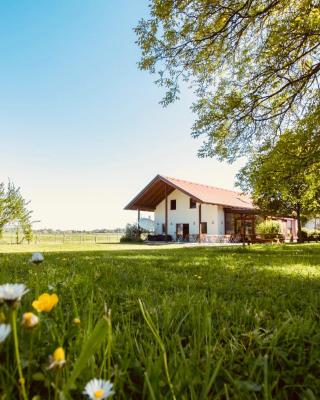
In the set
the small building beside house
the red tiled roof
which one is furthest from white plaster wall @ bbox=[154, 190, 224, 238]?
the red tiled roof

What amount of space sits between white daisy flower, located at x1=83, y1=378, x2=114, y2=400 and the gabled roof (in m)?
34.9

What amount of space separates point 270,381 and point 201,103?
37.7 ft

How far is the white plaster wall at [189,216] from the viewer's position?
39094 mm

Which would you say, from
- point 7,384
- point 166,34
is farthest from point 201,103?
point 7,384

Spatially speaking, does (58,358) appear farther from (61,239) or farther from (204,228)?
(61,239)

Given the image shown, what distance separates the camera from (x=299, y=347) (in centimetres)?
194

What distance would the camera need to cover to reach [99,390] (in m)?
0.87

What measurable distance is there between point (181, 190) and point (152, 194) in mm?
5551

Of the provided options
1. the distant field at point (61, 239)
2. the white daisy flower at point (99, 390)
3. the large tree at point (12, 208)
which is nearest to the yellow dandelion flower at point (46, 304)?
the white daisy flower at point (99, 390)

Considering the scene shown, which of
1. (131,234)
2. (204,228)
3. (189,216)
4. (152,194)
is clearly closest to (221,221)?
(204,228)

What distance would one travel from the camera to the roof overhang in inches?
1503

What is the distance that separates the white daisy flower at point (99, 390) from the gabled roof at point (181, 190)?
34907 millimetres

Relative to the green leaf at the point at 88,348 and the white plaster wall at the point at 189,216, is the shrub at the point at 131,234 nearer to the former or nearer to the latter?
the white plaster wall at the point at 189,216

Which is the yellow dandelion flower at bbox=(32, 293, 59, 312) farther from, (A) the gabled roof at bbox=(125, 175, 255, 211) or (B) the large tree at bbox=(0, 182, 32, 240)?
(A) the gabled roof at bbox=(125, 175, 255, 211)
